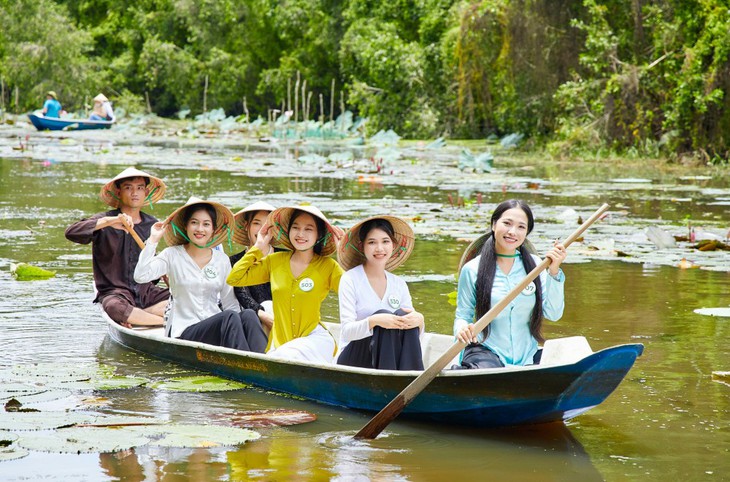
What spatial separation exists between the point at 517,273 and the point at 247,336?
4.64ft

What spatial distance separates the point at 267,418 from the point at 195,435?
445 mm

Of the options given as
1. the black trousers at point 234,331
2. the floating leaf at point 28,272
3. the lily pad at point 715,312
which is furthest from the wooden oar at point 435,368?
the floating leaf at point 28,272

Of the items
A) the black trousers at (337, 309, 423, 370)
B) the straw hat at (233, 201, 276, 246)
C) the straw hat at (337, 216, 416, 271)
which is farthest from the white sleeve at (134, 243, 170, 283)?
the black trousers at (337, 309, 423, 370)

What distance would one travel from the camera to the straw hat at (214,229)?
542 cm

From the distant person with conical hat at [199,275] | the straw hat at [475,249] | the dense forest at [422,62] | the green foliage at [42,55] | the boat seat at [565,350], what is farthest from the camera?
the green foliage at [42,55]

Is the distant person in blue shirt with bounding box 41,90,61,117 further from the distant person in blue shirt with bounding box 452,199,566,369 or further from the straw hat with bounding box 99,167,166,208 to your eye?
the distant person in blue shirt with bounding box 452,199,566,369

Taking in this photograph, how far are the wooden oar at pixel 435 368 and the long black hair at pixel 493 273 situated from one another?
0.81 feet

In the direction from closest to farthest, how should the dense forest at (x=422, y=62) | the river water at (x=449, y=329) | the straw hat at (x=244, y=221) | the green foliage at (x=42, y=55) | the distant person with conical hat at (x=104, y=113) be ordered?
1. the river water at (x=449, y=329)
2. the straw hat at (x=244, y=221)
3. the dense forest at (x=422, y=62)
4. the distant person with conical hat at (x=104, y=113)
5. the green foliage at (x=42, y=55)

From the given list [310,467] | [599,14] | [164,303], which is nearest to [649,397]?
[310,467]

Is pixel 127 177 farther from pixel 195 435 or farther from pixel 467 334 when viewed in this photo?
pixel 467 334

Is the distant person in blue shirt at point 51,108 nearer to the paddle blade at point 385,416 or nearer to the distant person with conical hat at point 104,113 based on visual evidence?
the distant person with conical hat at point 104,113

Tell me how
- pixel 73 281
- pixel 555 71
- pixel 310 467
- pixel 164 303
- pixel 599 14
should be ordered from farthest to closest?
pixel 555 71, pixel 599 14, pixel 73 281, pixel 164 303, pixel 310 467

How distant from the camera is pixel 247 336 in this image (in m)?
5.30

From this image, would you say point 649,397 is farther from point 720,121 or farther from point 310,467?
point 720,121
